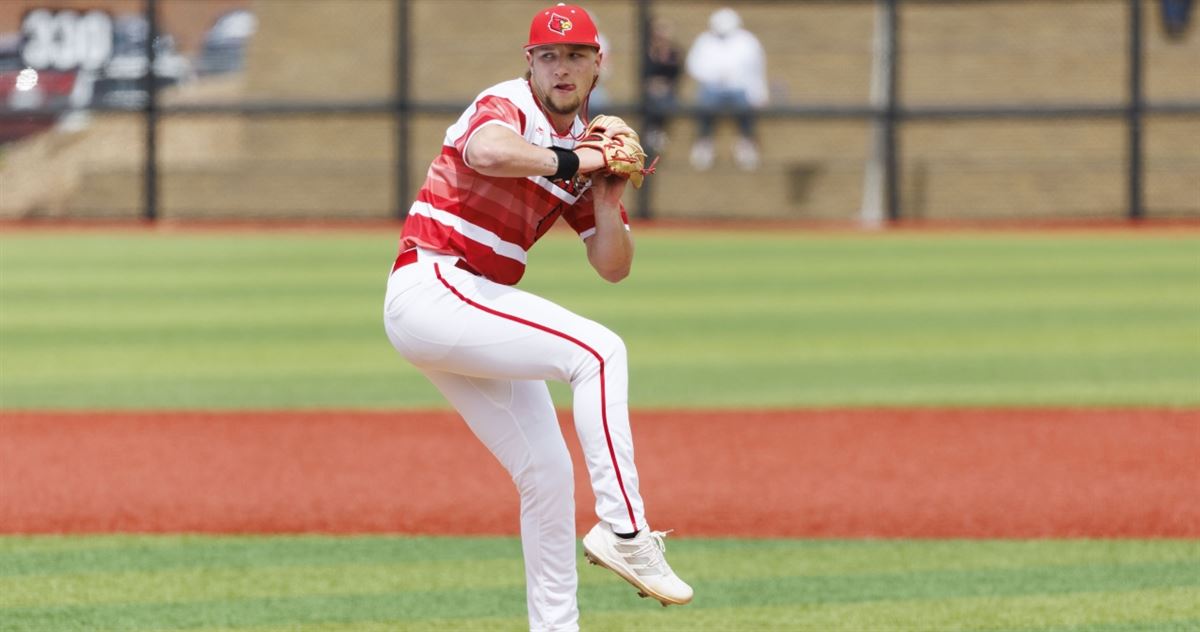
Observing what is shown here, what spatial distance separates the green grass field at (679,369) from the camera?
6.05 meters

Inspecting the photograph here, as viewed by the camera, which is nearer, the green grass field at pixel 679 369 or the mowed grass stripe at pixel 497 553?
the green grass field at pixel 679 369

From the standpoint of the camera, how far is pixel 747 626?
5.75 m

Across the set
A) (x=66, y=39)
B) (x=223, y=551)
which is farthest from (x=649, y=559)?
(x=66, y=39)

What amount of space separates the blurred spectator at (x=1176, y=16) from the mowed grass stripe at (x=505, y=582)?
63.4 ft

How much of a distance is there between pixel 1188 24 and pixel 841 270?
960cm

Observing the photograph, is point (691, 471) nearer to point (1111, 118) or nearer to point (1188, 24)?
point (1111, 118)

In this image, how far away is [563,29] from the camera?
4.76m

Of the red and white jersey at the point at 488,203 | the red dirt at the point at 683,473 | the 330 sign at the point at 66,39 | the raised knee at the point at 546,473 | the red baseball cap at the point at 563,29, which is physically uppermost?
the 330 sign at the point at 66,39

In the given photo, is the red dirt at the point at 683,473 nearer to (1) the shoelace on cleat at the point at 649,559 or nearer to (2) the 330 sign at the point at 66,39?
(1) the shoelace on cleat at the point at 649,559

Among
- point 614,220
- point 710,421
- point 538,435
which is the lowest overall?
point 710,421

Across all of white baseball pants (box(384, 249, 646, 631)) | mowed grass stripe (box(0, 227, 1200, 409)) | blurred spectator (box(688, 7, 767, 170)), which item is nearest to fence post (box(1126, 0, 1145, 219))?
mowed grass stripe (box(0, 227, 1200, 409))

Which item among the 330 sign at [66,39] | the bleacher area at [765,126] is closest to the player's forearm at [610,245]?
the bleacher area at [765,126]

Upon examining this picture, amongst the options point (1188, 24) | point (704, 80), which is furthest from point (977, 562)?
point (1188, 24)

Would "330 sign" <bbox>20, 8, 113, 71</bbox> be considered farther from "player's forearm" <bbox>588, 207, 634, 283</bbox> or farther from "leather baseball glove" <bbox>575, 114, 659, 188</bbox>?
"leather baseball glove" <bbox>575, 114, 659, 188</bbox>
